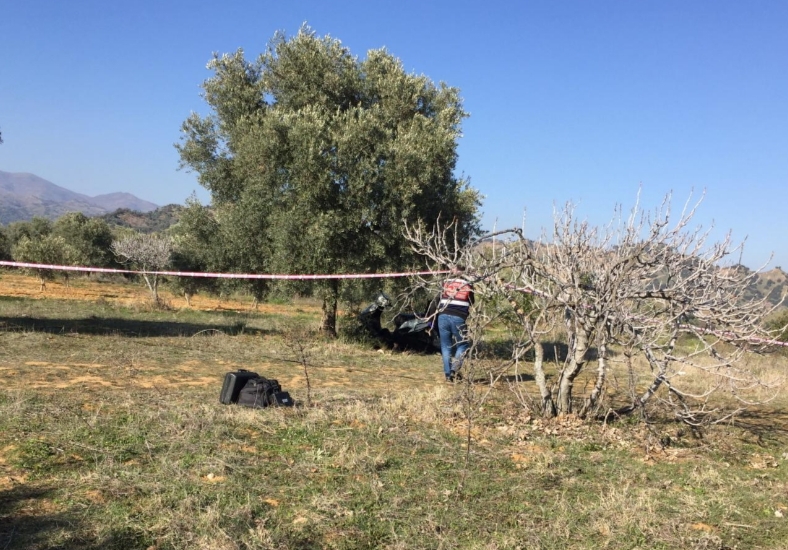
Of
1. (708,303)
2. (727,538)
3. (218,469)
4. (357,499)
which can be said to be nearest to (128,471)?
(218,469)

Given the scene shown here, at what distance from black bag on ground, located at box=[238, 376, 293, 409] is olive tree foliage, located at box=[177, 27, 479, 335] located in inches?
225

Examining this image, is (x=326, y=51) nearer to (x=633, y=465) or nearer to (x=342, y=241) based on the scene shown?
(x=342, y=241)

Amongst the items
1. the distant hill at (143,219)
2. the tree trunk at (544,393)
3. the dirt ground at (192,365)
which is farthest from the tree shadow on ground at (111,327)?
the distant hill at (143,219)

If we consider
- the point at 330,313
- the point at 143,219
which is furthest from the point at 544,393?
the point at 143,219

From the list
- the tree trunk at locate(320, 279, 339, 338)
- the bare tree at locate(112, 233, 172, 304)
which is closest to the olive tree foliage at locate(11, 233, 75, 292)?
the bare tree at locate(112, 233, 172, 304)

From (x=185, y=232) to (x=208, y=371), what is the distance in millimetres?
6395

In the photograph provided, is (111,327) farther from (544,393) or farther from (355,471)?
(355,471)

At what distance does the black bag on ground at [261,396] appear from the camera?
6473 millimetres

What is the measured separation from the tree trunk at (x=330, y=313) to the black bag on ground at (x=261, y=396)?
21.7ft

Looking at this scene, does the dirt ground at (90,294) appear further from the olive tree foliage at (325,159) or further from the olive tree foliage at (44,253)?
the olive tree foliage at (325,159)

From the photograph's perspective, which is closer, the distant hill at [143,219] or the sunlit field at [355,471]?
the sunlit field at [355,471]

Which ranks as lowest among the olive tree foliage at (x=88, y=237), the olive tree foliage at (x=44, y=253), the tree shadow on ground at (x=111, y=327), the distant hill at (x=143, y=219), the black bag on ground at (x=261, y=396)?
the tree shadow on ground at (x=111, y=327)

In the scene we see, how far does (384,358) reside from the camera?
1193 centimetres

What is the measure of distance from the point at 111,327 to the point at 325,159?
613 centimetres
